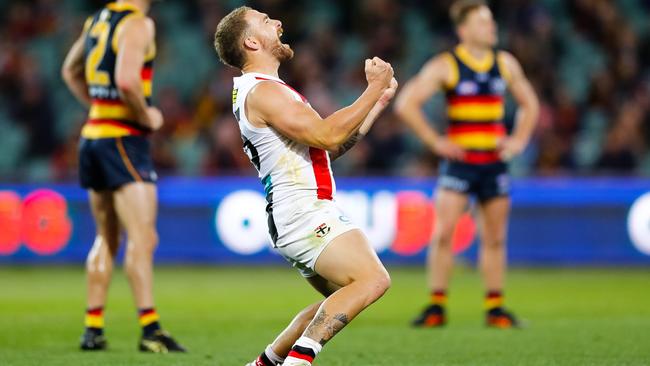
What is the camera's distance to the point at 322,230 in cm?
570

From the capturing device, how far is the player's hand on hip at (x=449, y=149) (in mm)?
9398

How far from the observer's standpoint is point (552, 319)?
9.51 meters

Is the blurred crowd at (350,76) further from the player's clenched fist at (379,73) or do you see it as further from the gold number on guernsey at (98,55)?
the player's clenched fist at (379,73)

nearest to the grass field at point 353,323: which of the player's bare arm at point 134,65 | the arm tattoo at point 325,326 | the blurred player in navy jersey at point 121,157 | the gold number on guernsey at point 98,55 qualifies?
the blurred player in navy jersey at point 121,157

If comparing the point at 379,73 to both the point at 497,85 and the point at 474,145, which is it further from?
the point at 497,85

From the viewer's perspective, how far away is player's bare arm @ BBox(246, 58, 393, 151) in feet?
18.4

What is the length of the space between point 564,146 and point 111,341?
32.5 ft

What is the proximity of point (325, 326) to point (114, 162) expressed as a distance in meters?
2.52

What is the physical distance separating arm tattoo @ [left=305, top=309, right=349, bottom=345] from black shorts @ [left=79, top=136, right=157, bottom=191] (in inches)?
93.3

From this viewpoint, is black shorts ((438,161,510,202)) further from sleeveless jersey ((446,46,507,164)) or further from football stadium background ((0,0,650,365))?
football stadium background ((0,0,650,365))

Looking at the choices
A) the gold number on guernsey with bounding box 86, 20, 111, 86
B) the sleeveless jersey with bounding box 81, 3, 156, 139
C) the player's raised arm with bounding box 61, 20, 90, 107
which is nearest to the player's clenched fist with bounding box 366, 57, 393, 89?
the sleeveless jersey with bounding box 81, 3, 156, 139

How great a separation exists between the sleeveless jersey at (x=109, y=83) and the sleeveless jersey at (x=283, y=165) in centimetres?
191

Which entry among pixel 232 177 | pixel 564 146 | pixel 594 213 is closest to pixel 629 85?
pixel 564 146

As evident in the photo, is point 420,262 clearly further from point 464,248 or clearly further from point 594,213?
point 594,213
